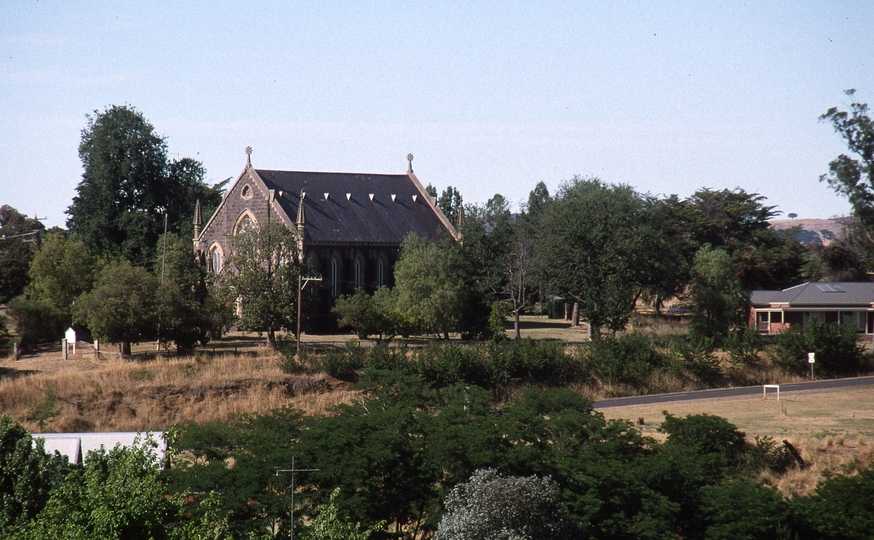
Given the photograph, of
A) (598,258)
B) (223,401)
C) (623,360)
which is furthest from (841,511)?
(598,258)

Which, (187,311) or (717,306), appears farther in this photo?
(717,306)

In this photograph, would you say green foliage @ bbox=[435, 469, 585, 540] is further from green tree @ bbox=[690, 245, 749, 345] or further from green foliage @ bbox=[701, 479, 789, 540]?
green tree @ bbox=[690, 245, 749, 345]

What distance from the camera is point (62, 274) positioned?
183 ft

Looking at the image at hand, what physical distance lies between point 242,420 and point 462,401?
7.37 metres

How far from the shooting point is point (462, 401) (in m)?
29.1

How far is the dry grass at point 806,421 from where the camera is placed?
30.6 m

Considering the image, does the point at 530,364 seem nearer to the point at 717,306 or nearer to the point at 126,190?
the point at 717,306

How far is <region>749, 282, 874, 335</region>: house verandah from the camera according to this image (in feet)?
214

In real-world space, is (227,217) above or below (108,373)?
above

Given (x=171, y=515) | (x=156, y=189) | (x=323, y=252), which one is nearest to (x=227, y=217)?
(x=323, y=252)

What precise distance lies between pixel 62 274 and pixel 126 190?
65.3 ft

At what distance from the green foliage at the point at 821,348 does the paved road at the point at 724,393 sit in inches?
65.8

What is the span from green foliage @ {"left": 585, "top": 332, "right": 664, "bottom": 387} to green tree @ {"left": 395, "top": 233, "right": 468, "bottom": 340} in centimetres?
1068

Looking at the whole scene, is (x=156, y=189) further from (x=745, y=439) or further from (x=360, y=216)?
(x=745, y=439)
